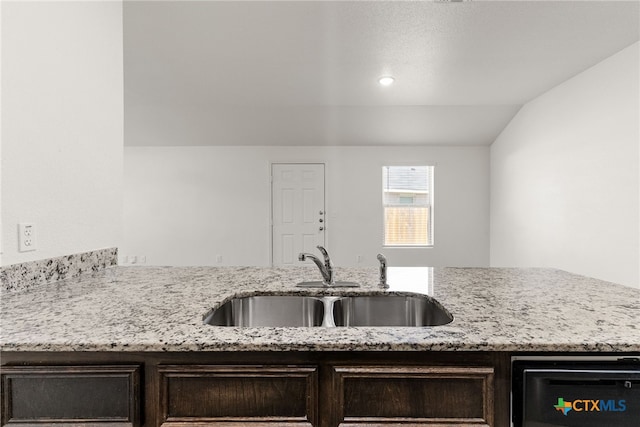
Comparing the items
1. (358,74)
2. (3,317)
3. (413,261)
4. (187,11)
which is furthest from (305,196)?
(3,317)

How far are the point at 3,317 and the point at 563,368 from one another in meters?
1.45

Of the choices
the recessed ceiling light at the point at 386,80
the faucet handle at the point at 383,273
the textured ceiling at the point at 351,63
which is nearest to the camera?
the faucet handle at the point at 383,273

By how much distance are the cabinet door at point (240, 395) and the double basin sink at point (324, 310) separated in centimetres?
49

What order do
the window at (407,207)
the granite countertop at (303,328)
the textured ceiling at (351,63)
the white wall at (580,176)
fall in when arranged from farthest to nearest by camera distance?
the window at (407,207)
the white wall at (580,176)
the textured ceiling at (351,63)
the granite countertop at (303,328)

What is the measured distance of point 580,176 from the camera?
12.1 ft

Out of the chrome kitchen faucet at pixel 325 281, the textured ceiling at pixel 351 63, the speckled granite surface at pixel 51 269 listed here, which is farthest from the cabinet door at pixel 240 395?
the textured ceiling at pixel 351 63

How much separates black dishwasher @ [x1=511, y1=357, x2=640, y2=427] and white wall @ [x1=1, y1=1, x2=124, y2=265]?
1.71 metres

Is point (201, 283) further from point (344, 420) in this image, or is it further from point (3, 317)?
point (344, 420)

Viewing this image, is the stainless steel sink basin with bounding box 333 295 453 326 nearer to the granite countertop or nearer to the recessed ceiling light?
the granite countertop

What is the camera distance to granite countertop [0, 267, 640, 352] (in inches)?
31.2

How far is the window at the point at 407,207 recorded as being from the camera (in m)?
6.13

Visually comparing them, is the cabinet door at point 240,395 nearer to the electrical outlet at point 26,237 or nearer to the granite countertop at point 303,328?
the granite countertop at point 303,328

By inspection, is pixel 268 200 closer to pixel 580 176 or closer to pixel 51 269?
pixel 580 176

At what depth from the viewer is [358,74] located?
3912mm
